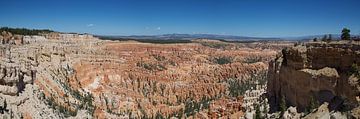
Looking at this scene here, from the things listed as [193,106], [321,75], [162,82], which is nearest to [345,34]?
[321,75]

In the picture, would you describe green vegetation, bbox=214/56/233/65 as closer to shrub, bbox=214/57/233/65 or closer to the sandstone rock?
shrub, bbox=214/57/233/65

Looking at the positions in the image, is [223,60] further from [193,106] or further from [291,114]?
[291,114]

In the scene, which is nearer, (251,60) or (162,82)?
(162,82)

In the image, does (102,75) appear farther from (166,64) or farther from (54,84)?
(166,64)

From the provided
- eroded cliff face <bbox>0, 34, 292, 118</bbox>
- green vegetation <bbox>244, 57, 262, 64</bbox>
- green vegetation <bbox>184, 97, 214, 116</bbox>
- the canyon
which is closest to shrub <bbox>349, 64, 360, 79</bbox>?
the canyon

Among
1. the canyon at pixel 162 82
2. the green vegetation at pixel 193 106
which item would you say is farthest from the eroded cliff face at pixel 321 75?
the green vegetation at pixel 193 106
